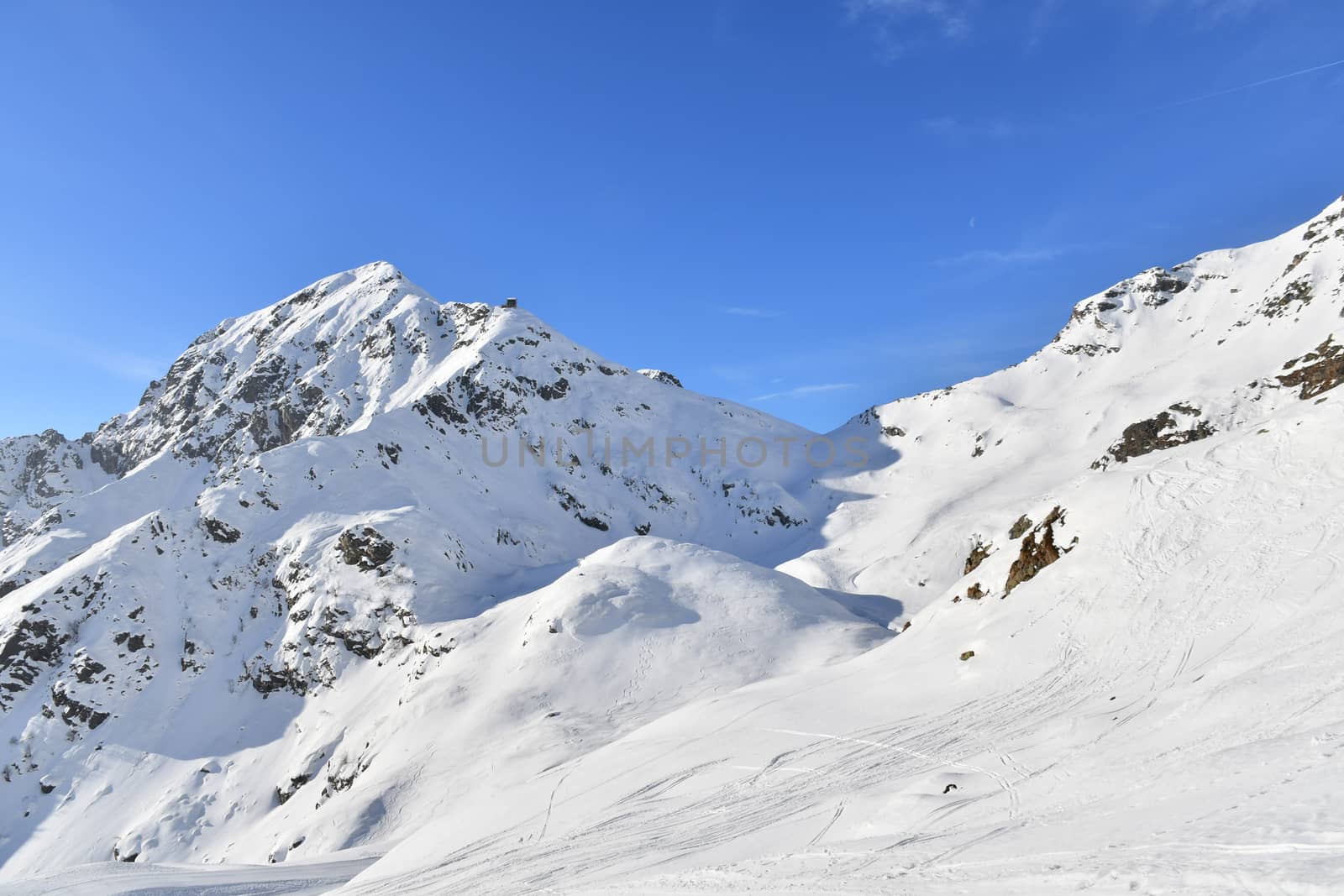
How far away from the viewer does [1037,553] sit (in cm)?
2433

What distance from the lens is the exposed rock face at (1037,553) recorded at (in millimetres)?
23781

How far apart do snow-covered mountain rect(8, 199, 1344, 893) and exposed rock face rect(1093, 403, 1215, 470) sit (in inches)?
22.5

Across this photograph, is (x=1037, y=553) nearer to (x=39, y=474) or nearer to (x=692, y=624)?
(x=692, y=624)

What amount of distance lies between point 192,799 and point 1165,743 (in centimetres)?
5019

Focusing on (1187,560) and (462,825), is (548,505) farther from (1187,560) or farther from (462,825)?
(1187,560)

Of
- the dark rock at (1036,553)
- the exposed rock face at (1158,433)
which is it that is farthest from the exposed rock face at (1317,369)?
the dark rock at (1036,553)

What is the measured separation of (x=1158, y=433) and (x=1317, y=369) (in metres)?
11.9

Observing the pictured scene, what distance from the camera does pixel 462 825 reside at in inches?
814

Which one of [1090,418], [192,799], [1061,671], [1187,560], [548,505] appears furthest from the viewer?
[1090,418]

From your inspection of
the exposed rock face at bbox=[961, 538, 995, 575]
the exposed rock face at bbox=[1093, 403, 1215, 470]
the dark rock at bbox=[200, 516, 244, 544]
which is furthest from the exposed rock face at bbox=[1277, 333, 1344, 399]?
the dark rock at bbox=[200, 516, 244, 544]

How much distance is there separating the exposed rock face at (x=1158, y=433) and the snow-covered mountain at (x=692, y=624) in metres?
0.57

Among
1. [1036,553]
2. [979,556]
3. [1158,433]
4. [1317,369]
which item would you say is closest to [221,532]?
[979,556]

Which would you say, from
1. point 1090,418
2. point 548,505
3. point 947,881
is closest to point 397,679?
point 548,505

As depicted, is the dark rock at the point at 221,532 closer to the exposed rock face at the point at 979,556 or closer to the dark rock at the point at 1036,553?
the exposed rock face at the point at 979,556
